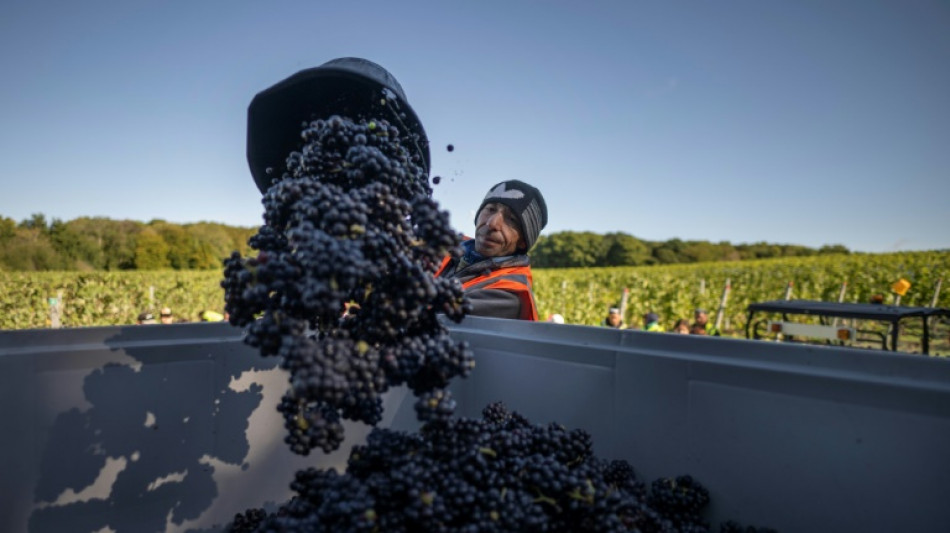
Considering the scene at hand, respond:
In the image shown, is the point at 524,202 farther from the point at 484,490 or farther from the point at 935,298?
the point at 935,298

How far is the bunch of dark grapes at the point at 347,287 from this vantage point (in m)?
1.05

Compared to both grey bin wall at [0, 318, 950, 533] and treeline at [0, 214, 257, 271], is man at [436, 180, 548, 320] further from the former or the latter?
treeline at [0, 214, 257, 271]

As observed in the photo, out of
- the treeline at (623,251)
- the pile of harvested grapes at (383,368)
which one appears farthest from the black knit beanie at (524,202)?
the treeline at (623,251)

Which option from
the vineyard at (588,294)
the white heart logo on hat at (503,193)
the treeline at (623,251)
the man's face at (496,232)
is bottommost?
the vineyard at (588,294)

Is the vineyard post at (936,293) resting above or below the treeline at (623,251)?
below

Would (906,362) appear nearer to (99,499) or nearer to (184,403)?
(184,403)

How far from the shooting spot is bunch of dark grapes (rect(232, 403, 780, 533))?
112 centimetres

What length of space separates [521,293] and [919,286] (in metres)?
20.5

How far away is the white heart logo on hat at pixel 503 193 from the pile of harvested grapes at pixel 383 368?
1.72 metres

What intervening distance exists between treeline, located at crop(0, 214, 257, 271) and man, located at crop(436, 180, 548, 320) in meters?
Answer: 43.0

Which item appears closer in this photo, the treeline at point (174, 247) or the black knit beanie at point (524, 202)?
the black knit beanie at point (524, 202)

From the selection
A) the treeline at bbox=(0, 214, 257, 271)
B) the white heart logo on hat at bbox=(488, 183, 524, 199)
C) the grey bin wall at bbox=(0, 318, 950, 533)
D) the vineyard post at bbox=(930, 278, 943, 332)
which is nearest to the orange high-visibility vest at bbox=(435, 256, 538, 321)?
the white heart logo on hat at bbox=(488, 183, 524, 199)

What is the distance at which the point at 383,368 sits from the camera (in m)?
1.15

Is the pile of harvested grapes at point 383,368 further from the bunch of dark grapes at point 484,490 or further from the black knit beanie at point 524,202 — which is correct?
the black knit beanie at point 524,202
